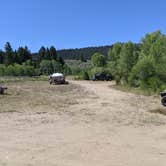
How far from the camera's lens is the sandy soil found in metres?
9.31

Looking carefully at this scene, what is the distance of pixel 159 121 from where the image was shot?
627 inches

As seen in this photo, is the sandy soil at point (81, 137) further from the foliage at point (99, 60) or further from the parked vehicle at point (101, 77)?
the foliage at point (99, 60)

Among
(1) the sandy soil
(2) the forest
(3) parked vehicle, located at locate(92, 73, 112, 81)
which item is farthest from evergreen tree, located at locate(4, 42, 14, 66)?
(1) the sandy soil

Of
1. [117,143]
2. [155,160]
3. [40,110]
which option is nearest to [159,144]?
[117,143]

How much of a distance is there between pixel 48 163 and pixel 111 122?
22.3 ft

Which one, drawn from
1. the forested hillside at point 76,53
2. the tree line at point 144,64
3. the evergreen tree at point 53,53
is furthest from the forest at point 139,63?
the forested hillside at point 76,53

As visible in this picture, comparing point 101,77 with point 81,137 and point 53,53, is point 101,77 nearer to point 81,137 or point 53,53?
point 81,137

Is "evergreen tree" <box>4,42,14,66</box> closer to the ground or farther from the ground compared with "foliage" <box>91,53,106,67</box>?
farther from the ground

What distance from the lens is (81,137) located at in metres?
12.1

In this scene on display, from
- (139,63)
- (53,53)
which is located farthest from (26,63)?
(139,63)

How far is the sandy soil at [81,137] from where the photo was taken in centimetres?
931

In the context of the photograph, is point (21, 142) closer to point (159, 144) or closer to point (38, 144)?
point (38, 144)

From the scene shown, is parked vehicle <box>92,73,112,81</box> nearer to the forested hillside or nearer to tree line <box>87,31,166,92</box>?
tree line <box>87,31,166,92</box>

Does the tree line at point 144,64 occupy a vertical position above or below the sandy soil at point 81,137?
above
